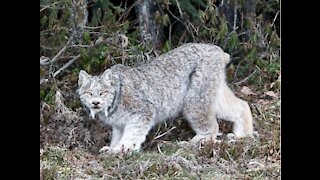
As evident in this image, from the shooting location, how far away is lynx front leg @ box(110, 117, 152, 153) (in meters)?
6.94

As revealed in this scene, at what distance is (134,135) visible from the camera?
699cm

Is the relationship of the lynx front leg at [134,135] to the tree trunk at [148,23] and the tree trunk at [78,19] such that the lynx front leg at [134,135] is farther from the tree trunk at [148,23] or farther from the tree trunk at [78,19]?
the tree trunk at [148,23]

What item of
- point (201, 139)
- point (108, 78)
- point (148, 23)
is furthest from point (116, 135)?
point (148, 23)

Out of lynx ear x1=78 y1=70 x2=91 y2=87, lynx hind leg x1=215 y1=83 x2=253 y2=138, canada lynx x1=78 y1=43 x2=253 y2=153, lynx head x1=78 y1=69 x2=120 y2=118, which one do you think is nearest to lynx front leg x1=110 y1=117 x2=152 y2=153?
canada lynx x1=78 y1=43 x2=253 y2=153

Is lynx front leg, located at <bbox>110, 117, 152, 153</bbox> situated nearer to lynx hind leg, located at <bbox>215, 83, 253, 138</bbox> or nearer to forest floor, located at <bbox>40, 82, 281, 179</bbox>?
forest floor, located at <bbox>40, 82, 281, 179</bbox>

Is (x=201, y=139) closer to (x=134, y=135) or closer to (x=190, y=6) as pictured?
(x=134, y=135)

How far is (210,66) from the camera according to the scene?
7.48m

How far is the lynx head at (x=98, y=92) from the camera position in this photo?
6.92 metres

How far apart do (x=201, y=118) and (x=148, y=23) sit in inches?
70.4

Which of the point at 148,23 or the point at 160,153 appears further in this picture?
the point at 148,23

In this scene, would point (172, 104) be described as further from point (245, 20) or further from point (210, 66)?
point (245, 20)

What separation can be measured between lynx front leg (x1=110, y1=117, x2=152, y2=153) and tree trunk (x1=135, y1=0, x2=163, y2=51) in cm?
176
